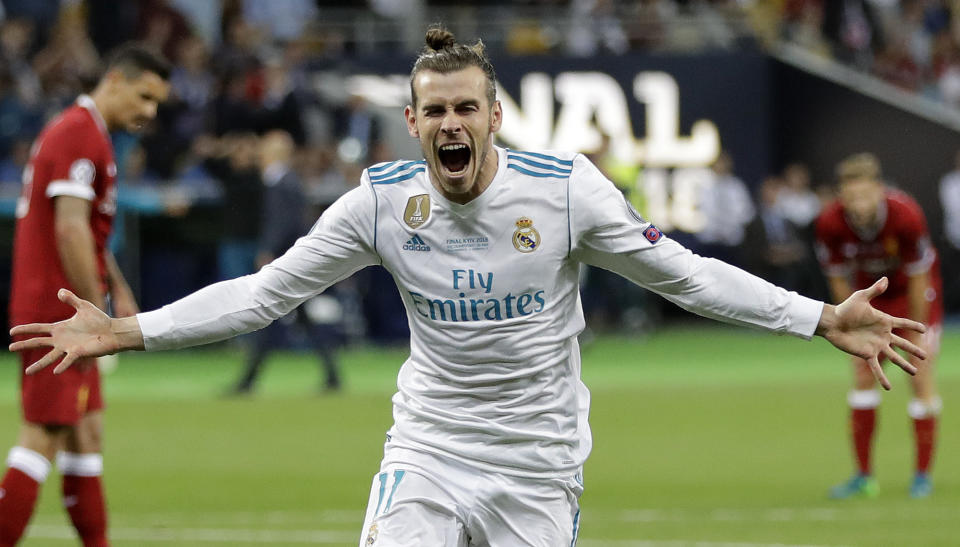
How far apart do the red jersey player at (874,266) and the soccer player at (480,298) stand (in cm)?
517

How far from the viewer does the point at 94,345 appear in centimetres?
509

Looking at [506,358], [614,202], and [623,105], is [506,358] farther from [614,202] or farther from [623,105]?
[623,105]

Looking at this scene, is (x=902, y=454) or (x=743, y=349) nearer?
(x=902, y=454)

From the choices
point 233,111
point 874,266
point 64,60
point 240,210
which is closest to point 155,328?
point 874,266

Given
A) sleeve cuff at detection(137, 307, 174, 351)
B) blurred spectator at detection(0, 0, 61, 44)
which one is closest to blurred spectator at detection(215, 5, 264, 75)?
blurred spectator at detection(0, 0, 61, 44)

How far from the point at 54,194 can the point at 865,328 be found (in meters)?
3.98

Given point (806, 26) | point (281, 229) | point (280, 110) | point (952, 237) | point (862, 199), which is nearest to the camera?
point (862, 199)

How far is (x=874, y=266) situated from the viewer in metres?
10.7

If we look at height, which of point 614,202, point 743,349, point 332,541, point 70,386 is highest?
point 614,202

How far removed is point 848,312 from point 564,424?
100 centimetres

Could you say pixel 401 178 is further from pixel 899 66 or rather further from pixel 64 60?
pixel 899 66

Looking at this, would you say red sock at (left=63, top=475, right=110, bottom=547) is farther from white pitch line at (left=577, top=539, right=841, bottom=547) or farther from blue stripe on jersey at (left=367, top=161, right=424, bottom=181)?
blue stripe on jersey at (left=367, top=161, right=424, bottom=181)

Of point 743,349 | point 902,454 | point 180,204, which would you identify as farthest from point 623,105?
point 902,454

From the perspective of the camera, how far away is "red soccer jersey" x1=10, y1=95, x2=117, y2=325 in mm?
7531
